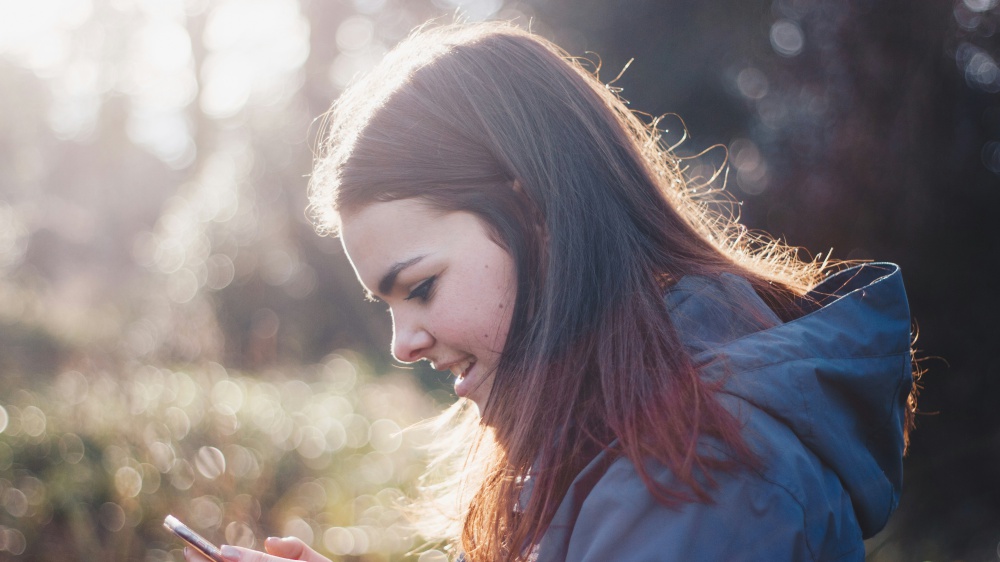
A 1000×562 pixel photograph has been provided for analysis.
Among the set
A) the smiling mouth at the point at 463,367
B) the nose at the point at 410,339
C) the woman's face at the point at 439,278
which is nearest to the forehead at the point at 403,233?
the woman's face at the point at 439,278

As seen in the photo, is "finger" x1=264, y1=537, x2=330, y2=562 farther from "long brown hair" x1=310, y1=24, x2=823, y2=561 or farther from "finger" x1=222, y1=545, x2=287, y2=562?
"long brown hair" x1=310, y1=24, x2=823, y2=561

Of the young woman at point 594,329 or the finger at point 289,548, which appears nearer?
the young woman at point 594,329

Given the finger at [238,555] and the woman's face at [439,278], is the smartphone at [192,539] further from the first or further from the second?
the woman's face at [439,278]

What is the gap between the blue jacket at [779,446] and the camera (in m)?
1.16

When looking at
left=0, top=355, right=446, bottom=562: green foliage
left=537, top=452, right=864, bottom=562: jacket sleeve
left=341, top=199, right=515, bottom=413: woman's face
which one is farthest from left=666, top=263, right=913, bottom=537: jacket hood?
left=0, top=355, right=446, bottom=562: green foliage

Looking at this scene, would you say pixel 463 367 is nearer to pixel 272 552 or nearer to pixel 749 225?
pixel 272 552

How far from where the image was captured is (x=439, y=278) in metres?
1.68

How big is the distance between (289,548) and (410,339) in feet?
2.21

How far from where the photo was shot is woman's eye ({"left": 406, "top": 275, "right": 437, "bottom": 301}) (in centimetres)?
170

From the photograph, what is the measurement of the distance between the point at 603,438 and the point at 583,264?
15.5 inches

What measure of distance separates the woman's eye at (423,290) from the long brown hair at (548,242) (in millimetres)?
175

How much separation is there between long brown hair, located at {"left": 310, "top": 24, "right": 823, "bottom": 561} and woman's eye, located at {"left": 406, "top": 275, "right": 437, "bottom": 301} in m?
0.18

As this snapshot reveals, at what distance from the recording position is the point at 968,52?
507cm

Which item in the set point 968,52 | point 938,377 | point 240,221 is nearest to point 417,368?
point 240,221
